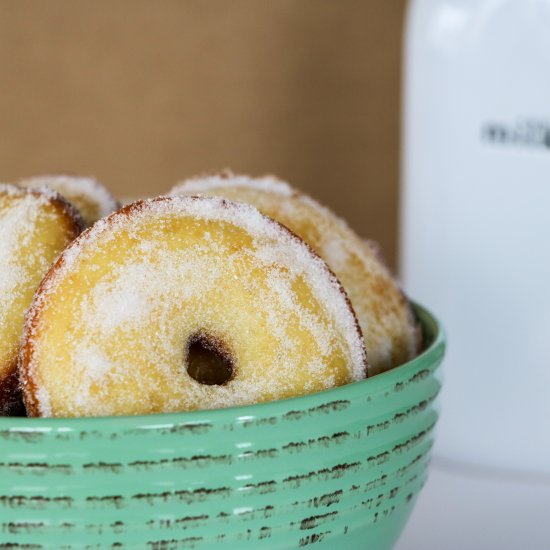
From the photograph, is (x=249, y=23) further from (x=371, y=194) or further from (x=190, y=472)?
(x=190, y=472)

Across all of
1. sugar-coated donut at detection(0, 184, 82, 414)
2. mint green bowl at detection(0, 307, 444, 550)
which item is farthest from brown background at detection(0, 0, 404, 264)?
mint green bowl at detection(0, 307, 444, 550)

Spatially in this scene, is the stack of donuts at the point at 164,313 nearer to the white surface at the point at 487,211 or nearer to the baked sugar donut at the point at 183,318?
the baked sugar donut at the point at 183,318

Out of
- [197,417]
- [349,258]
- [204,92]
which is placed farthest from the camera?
[204,92]

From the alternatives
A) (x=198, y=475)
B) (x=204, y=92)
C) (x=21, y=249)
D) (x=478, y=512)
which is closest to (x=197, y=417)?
(x=198, y=475)

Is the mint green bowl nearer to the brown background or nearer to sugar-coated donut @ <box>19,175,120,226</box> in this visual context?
sugar-coated donut @ <box>19,175,120,226</box>

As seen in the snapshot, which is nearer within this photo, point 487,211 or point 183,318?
point 183,318

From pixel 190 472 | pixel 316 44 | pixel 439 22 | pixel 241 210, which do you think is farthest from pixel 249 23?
pixel 190 472

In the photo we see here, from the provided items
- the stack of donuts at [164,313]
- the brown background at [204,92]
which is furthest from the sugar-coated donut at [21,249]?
the brown background at [204,92]

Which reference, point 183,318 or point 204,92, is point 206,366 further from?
point 204,92
